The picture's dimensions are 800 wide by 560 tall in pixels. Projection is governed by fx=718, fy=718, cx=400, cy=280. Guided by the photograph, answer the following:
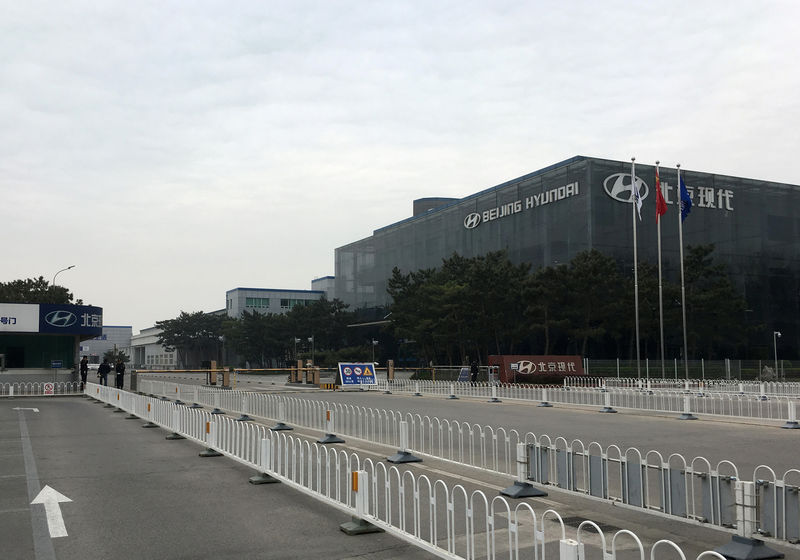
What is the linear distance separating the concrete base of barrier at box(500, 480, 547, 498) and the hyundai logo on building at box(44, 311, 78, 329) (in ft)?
134

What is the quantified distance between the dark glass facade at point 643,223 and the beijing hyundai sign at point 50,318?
3254 cm

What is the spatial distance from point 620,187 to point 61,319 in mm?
40837

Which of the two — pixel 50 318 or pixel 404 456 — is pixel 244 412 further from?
pixel 50 318

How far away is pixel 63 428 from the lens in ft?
65.9

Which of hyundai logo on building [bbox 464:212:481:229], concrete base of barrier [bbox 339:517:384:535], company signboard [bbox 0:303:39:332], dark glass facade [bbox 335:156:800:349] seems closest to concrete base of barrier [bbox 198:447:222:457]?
concrete base of barrier [bbox 339:517:384:535]

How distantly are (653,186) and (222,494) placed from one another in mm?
54202

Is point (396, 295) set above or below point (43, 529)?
above

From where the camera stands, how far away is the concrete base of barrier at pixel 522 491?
9.88m

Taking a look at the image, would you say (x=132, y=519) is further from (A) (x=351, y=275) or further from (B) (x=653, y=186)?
(A) (x=351, y=275)

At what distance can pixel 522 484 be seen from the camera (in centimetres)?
993

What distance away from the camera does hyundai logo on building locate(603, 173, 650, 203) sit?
55562mm

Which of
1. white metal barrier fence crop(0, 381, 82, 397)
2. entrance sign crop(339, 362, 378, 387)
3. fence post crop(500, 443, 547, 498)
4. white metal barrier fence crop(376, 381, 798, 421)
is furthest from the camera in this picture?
entrance sign crop(339, 362, 378, 387)

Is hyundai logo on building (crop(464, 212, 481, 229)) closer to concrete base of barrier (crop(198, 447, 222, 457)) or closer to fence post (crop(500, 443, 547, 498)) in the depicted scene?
concrete base of barrier (crop(198, 447, 222, 457))

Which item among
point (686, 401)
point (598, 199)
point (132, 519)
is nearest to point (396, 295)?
point (598, 199)
